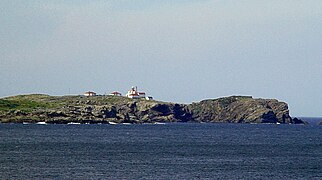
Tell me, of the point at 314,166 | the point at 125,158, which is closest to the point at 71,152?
the point at 125,158

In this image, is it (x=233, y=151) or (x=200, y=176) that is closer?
(x=200, y=176)

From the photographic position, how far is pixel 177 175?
82938mm

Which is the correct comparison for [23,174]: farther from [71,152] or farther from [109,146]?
[109,146]

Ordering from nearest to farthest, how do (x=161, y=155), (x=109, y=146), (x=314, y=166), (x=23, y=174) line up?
(x=23, y=174)
(x=314, y=166)
(x=161, y=155)
(x=109, y=146)

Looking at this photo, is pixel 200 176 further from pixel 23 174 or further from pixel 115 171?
pixel 23 174

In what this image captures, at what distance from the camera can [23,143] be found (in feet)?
469

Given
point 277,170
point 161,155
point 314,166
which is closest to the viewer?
point 277,170

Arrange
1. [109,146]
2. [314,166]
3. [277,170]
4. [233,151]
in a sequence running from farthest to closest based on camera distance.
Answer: [109,146], [233,151], [314,166], [277,170]

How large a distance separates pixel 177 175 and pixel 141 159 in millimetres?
24084

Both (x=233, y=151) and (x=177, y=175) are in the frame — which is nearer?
(x=177, y=175)

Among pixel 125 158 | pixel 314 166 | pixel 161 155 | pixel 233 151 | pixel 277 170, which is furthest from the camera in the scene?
pixel 233 151

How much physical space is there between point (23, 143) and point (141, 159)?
46.2 meters

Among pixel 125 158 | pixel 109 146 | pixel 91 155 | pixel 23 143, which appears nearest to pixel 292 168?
pixel 125 158

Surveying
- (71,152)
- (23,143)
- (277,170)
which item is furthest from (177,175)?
(23,143)
